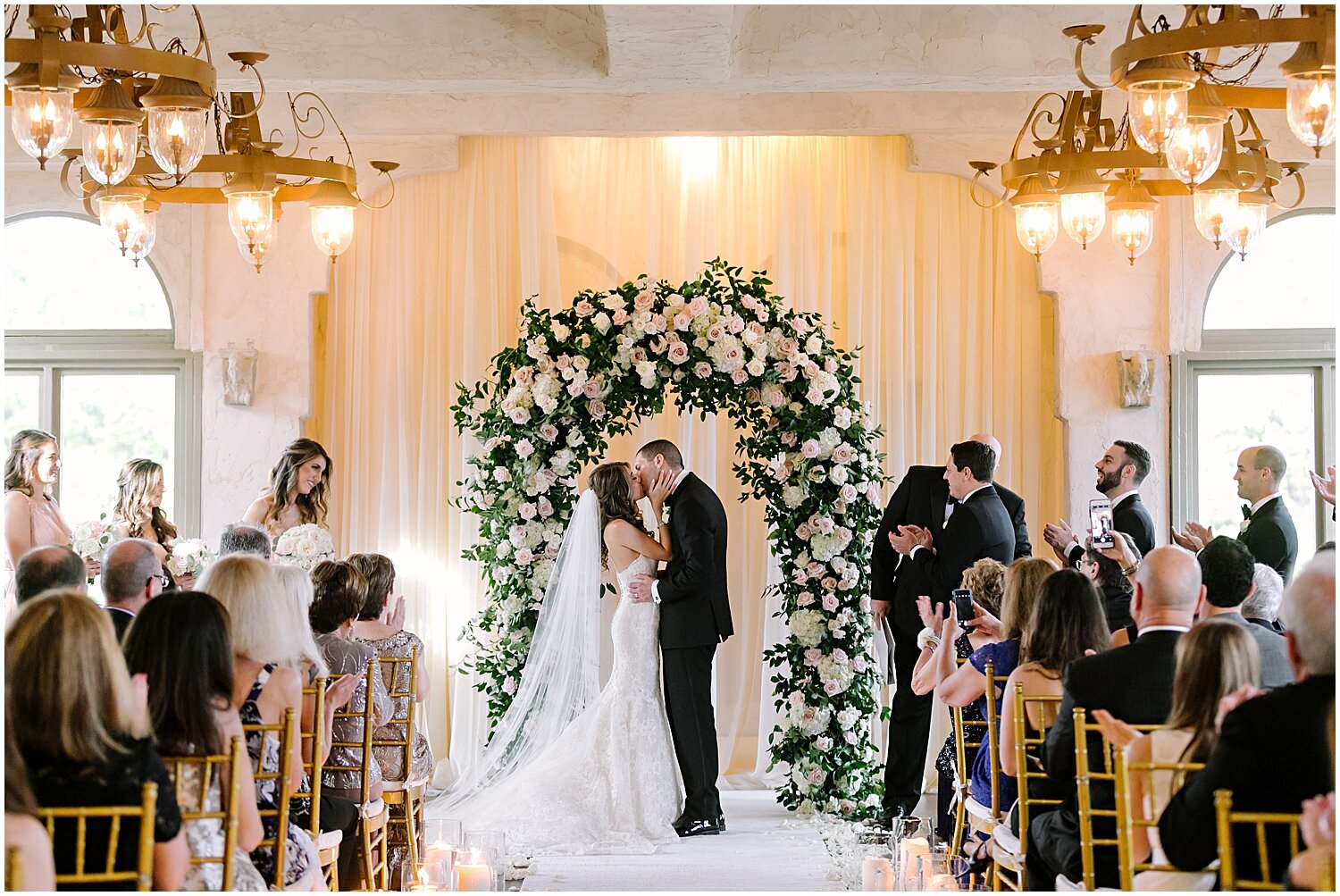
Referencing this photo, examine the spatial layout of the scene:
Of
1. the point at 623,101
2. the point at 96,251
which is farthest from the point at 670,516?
the point at 96,251

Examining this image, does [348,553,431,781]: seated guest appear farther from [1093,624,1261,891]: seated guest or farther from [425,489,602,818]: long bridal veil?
[1093,624,1261,891]: seated guest

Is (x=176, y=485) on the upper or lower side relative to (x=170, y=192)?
lower

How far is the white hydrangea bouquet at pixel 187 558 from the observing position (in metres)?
6.82

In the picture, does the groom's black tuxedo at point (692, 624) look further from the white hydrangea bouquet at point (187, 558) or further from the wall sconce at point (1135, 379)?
the wall sconce at point (1135, 379)

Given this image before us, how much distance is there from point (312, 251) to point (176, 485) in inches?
63.4

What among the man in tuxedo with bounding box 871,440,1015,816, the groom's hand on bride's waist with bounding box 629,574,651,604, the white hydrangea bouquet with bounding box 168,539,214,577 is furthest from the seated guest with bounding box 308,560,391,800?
the man in tuxedo with bounding box 871,440,1015,816

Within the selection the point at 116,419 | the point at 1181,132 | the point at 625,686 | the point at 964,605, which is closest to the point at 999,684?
the point at 964,605

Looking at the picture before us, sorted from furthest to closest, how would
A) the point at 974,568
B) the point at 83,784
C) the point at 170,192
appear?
1. the point at 170,192
2. the point at 974,568
3. the point at 83,784

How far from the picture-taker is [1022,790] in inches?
162

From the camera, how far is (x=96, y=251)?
29.0ft

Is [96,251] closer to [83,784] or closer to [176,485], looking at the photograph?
[176,485]

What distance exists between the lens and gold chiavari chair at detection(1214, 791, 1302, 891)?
2734 mm

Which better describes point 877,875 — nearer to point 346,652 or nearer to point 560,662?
point 560,662

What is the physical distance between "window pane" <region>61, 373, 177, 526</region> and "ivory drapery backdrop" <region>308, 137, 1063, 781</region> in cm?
88
